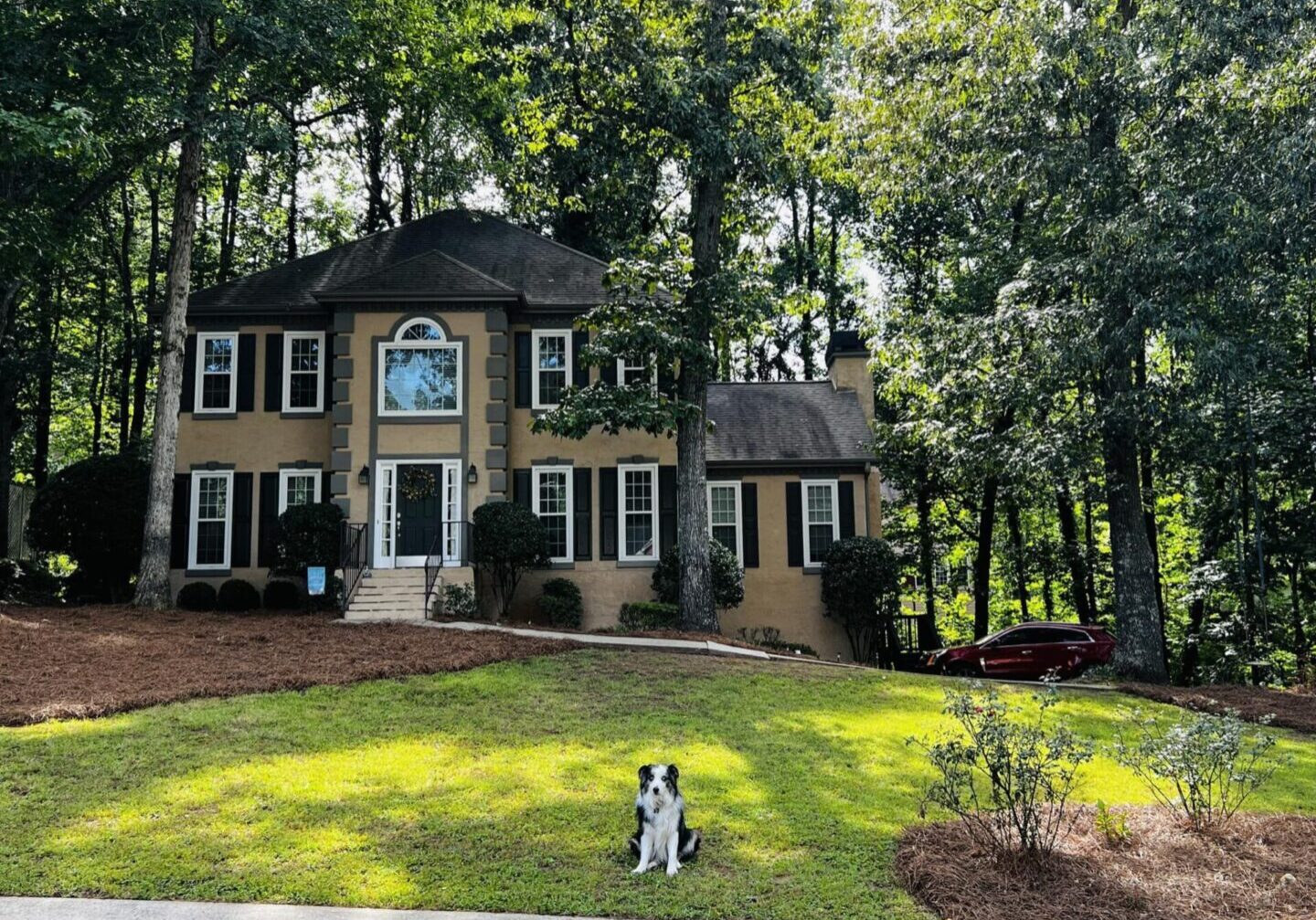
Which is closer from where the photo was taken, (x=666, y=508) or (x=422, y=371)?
(x=422, y=371)

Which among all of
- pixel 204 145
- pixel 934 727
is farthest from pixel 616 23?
pixel 934 727

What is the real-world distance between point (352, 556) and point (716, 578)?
6.83 m

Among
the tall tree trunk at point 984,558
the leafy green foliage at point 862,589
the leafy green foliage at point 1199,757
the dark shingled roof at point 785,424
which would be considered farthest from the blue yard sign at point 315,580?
the tall tree trunk at point 984,558

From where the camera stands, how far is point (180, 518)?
1897 cm

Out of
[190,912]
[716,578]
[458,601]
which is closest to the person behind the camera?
[190,912]

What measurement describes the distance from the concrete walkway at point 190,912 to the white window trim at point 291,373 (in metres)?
15.1

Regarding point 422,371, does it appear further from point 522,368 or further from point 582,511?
point 582,511

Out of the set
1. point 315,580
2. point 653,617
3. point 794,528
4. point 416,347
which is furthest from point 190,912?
point 794,528

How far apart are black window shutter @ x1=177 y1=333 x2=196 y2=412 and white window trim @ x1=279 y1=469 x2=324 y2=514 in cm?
240

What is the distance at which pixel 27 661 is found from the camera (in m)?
11.5

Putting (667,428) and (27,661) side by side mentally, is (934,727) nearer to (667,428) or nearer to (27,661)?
(667,428)

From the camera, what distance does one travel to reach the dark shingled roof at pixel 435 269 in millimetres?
18969

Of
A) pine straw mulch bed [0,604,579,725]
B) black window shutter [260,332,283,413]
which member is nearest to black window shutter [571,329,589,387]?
black window shutter [260,332,283,413]

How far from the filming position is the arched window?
18438mm
